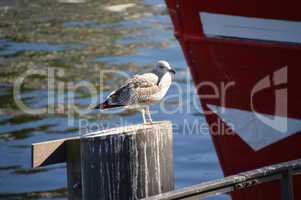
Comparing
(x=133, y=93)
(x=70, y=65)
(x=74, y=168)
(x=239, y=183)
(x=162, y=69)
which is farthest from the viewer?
(x=70, y=65)

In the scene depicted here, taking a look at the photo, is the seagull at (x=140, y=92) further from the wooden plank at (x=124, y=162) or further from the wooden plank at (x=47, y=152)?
the wooden plank at (x=124, y=162)

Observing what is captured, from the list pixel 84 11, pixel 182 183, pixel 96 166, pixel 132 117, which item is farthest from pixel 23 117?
pixel 96 166

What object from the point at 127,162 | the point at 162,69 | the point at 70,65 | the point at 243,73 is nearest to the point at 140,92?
the point at 162,69

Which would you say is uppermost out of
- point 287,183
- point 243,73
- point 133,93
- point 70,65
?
point 70,65

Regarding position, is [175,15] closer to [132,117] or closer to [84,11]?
[132,117]

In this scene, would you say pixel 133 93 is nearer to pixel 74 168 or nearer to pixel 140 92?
pixel 140 92

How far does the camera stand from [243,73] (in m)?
7.88

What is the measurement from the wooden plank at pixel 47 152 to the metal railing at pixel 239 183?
4.36 feet

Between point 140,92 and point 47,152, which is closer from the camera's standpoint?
point 47,152

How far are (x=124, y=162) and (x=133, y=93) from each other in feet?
5.44

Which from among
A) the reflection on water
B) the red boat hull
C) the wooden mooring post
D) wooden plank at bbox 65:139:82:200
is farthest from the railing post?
the reflection on water

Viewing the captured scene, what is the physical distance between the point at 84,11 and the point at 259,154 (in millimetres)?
14021

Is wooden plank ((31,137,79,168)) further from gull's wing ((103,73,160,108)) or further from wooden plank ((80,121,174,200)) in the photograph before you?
gull's wing ((103,73,160,108))

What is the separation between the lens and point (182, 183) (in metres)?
11.7
